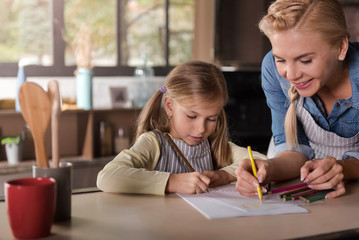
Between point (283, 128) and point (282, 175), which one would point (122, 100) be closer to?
point (283, 128)

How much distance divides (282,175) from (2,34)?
302 cm

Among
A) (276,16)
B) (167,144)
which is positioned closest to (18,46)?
(167,144)

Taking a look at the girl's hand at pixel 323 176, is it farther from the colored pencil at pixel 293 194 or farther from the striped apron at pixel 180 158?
the striped apron at pixel 180 158

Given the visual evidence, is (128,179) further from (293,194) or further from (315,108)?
(315,108)

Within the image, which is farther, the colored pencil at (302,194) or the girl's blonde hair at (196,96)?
the girl's blonde hair at (196,96)

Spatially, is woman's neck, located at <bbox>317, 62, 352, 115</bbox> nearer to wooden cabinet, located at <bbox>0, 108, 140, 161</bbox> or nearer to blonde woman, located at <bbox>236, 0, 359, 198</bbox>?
blonde woman, located at <bbox>236, 0, 359, 198</bbox>

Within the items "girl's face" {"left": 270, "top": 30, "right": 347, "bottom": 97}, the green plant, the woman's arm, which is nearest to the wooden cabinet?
the green plant

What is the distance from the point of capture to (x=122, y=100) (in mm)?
3867

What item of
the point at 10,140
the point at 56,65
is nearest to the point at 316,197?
the point at 10,140

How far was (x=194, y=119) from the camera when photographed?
5.00 feet

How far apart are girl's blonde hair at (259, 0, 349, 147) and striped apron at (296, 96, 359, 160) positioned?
0.28 m

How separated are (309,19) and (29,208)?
3.16 feet

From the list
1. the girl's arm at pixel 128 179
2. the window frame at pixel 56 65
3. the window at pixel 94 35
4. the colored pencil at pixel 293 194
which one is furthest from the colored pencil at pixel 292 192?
the window frame at pixel 56 65

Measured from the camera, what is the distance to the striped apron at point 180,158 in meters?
1.57
